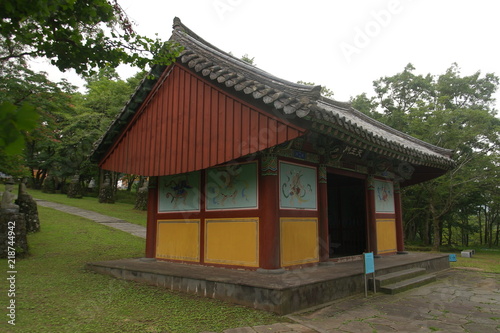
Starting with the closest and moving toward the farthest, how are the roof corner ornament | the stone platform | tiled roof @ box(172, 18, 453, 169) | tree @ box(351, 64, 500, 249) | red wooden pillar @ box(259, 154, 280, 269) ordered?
A: the stone platform → tiled roof @ box(172, 18, 453, 169) → red wooden pillar @ box(259, 154, 280, 269) → the roof corner ornament → tree @ box(351, 64, 500, 249)

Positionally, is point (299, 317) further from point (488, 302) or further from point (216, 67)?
point (216, 67)

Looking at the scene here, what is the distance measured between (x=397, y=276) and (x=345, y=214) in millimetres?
4965

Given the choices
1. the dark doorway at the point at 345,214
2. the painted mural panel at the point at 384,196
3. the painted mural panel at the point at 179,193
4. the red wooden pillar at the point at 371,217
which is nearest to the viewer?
the painted mural panel at the point at 179,193

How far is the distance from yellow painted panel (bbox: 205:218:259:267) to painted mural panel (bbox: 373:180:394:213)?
5.05 meters

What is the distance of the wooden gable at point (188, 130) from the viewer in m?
6.06

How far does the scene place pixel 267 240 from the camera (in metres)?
6.37

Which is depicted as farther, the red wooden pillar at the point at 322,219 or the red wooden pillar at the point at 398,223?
the red wooden pillar at the point at 398,223

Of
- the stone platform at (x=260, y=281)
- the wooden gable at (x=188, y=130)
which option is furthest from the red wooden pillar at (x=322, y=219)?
the wooden gable at (x=188, y=130)

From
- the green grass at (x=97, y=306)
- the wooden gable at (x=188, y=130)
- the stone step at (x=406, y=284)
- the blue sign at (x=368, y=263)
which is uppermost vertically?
the wooden gable at (x=188, y=130)

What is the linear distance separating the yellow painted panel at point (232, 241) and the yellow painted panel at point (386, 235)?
4938mm

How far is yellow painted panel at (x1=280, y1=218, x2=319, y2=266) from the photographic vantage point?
22.2ft

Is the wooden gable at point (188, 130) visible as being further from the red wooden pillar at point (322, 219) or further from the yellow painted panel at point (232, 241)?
the red wooden pillar at point (322, 219)

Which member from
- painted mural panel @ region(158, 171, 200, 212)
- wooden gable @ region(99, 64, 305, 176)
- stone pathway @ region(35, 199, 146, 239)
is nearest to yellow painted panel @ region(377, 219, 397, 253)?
painted mural panel @ region(158, 171, 200, 212)

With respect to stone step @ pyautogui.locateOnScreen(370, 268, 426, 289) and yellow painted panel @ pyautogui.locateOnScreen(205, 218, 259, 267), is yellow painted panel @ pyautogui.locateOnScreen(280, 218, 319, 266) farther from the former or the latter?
stone step @ pyautogui.locateOnScreen(370, 268, 426, 289)
